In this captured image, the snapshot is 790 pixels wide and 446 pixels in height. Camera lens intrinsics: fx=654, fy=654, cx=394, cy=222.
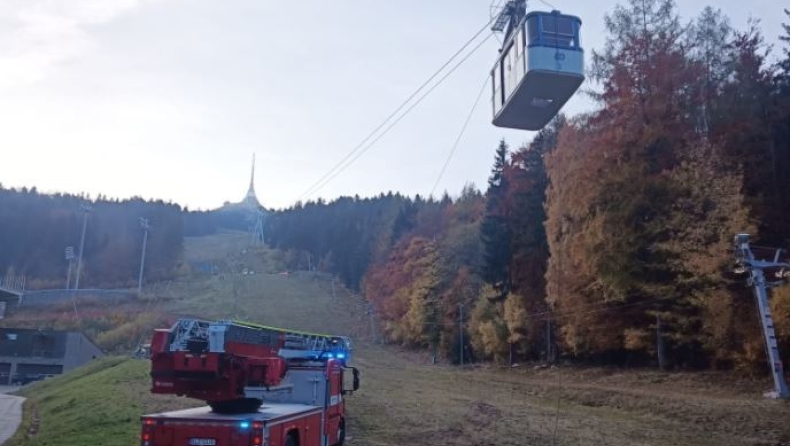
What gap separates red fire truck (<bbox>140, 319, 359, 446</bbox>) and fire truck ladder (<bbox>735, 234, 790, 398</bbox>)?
1765 cm

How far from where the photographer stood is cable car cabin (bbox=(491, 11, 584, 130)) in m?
13.3

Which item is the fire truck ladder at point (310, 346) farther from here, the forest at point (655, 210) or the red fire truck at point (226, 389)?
the forest at point (655, 210)

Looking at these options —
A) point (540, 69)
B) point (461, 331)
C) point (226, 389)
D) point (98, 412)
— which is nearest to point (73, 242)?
point (461, 331)

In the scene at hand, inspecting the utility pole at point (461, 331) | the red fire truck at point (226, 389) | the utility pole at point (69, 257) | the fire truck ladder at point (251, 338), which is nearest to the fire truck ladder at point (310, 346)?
the fire truck ladder at point (251, 338)

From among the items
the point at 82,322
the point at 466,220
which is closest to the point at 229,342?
the point at 466,220

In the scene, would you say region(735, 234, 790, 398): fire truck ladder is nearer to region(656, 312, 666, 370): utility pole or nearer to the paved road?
region(656, 312, 666, 370): utility pole

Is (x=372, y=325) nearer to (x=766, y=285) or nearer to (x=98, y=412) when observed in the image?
(x=766, y=285)

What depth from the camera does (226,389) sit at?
11.4m

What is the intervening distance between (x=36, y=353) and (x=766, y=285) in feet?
214

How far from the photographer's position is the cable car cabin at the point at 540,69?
13273 millimetres

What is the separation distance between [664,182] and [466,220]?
44640 millimetres

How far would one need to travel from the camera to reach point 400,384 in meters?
38.2

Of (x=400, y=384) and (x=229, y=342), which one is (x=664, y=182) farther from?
(x=229, y=342)

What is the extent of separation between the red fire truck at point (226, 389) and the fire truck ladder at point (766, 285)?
57.9ft
